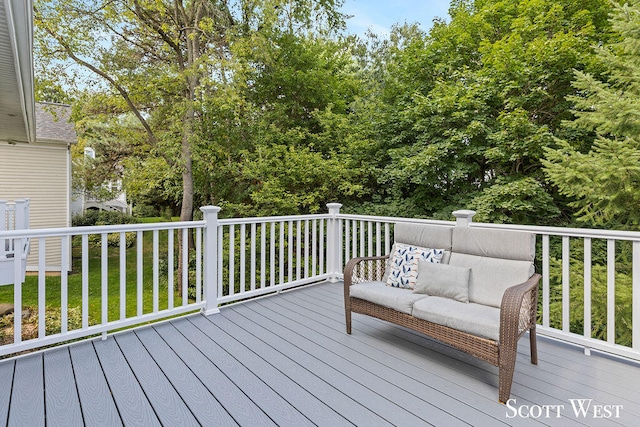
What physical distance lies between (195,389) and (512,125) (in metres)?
6.11

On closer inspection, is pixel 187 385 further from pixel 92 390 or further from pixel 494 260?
pixel 494 260

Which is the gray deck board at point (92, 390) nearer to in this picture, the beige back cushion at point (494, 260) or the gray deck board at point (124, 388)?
the gray deck board at point (124, 388)

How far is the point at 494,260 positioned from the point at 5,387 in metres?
3.57

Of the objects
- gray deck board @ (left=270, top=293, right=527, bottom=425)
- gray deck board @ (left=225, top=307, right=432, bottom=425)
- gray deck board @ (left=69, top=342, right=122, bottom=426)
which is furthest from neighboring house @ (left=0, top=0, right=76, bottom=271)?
gray deck board @ (left=270, top=293, right=527, bottom=425)

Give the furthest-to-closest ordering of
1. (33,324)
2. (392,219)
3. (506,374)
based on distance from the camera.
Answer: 1. (33,324)
2. (392,219)
3. (506,374)

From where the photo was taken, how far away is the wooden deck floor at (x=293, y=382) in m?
1.95

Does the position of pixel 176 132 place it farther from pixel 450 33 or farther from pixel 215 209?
pixel 450 33

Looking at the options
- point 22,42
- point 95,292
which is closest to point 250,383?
point 22,42

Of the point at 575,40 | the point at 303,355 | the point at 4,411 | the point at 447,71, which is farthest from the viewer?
the point at 447,71

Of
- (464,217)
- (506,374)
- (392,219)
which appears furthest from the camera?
(392,219)

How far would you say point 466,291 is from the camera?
107 inches

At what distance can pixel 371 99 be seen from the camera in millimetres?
8375

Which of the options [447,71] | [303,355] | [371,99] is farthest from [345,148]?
[303,355]

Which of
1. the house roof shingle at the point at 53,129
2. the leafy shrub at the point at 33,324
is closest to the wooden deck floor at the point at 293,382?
the leafy shrub at the point at 33,324
